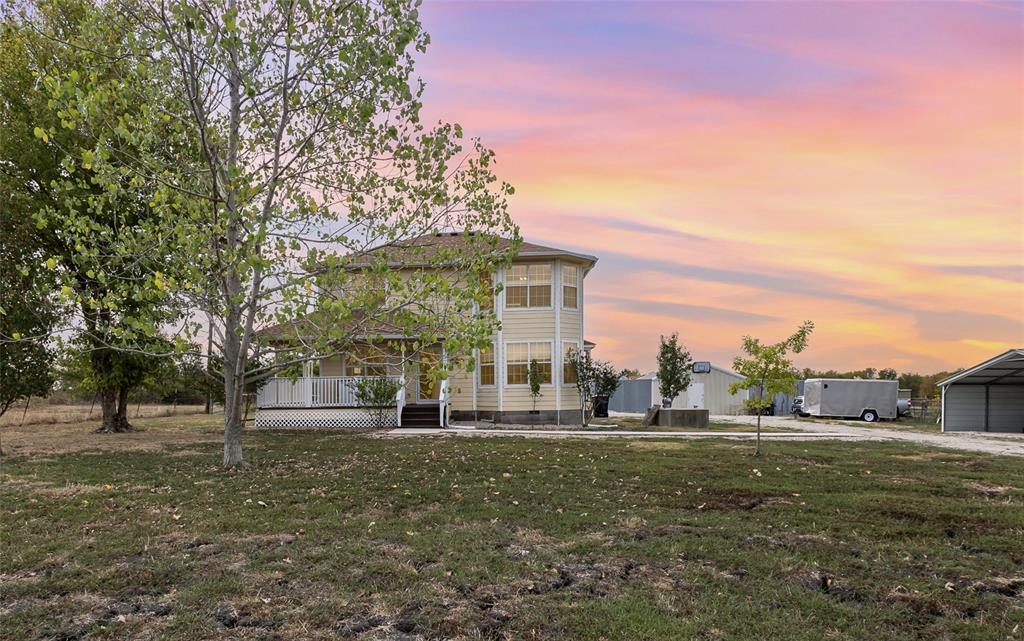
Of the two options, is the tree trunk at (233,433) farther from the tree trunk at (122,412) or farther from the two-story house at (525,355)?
the two-story house at (525,355)

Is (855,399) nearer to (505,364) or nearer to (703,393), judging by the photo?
(703,393)

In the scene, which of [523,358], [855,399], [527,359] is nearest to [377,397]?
[523,358]

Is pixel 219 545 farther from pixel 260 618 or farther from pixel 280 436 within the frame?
pixel 280 436

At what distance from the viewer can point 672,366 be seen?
27969 millimetres

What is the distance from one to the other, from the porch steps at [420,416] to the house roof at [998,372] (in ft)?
67.2

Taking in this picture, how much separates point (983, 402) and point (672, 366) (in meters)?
13.2

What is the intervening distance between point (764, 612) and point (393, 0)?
32.6ft

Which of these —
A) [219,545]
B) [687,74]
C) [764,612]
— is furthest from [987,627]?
[687,74]

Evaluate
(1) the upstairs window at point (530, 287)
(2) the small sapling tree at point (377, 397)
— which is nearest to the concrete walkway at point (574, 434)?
(2) the small sapling tree at point (377, 397)

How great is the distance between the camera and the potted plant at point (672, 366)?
2795cm

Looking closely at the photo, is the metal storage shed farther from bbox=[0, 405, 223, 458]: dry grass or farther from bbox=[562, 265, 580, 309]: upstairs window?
bbox=[0, 405, 223, 458]: dry grass

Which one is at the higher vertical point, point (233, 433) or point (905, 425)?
point (233, 433)

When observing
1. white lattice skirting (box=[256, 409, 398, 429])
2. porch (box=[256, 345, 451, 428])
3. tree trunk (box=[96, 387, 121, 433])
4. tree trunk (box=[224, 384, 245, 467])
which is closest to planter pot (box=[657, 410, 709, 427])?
porch (box=[256, 345, 451, 428])

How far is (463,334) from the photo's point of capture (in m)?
9.53
